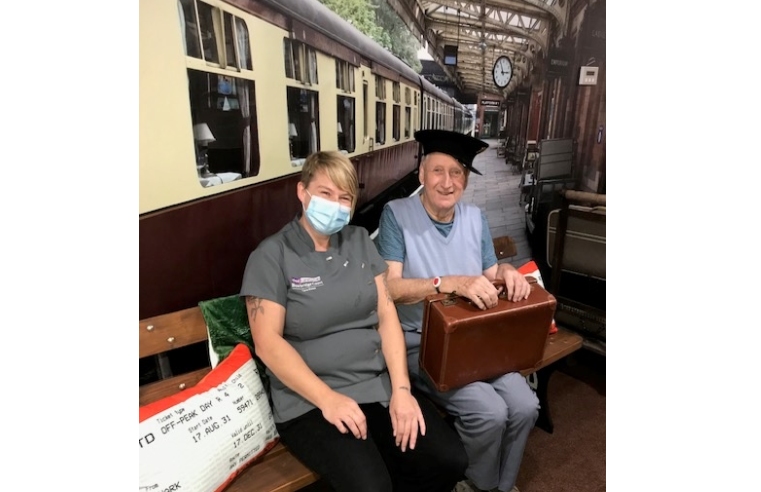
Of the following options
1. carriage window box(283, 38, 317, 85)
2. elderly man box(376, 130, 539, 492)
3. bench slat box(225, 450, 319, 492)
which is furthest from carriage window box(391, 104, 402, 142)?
bench slat box(225, 450, 319, 492)

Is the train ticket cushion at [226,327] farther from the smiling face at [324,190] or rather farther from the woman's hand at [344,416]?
the smiling face at [324,190]

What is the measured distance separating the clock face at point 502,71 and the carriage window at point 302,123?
1.21 m

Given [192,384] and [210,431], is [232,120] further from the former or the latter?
[210,431]

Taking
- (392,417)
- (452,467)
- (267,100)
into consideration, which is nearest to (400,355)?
(392,417)

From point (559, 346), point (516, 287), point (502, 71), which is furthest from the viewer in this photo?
point (502, 71)

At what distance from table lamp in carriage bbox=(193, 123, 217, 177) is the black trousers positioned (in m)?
0.97

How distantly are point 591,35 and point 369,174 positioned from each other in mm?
1653

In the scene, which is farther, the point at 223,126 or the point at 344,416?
the point at 223,126

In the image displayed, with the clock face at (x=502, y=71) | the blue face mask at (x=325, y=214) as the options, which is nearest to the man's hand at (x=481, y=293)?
the blue face mask at (x=325, y=214)

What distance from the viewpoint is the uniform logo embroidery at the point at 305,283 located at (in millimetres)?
1490

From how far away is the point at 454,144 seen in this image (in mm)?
1874

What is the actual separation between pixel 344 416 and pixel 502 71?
2.17 metres

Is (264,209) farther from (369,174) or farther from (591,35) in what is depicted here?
(591,35)

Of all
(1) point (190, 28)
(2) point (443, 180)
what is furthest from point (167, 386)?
(2) point (443, 180)
